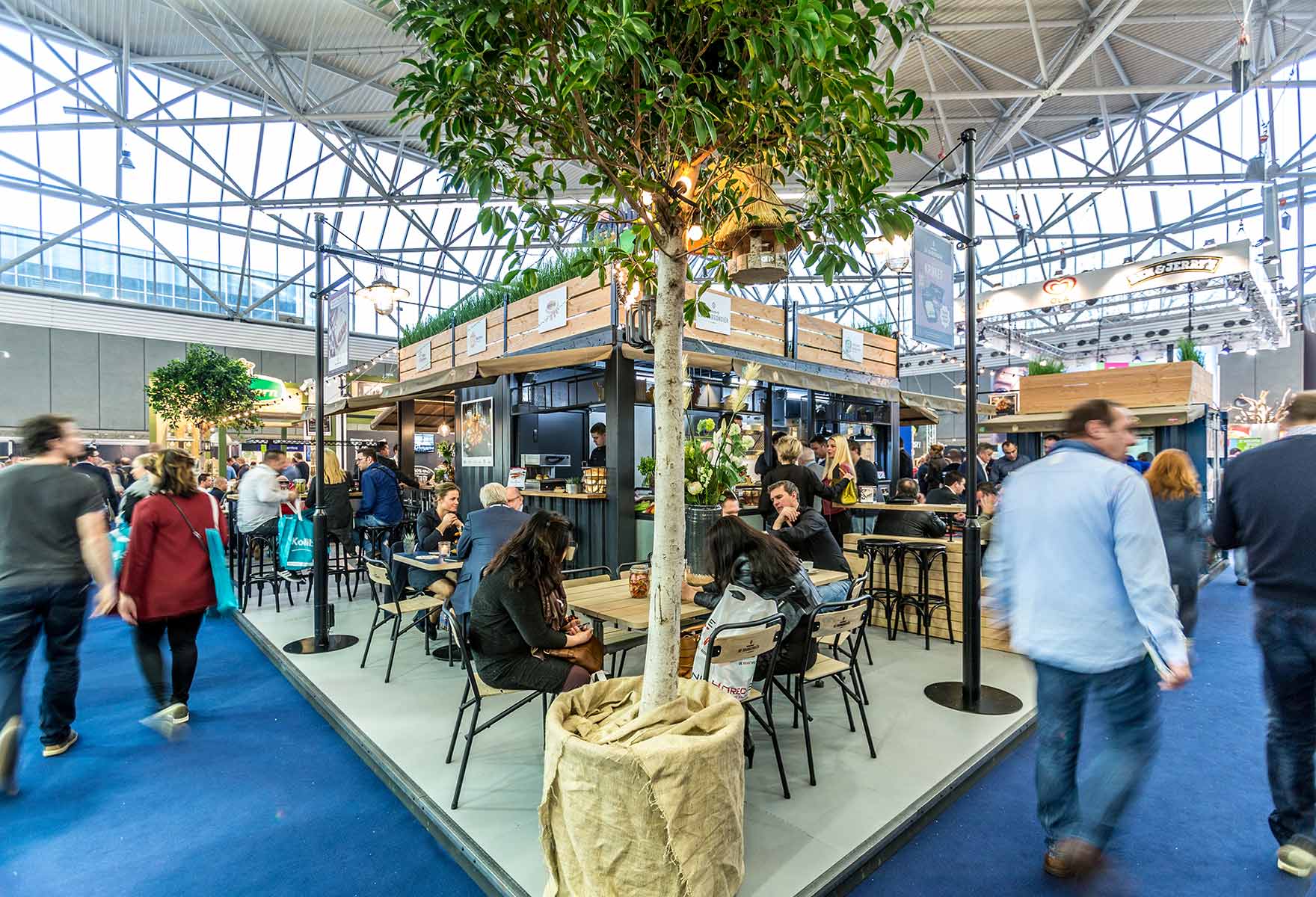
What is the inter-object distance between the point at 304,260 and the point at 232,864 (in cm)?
2076

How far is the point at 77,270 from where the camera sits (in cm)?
1597

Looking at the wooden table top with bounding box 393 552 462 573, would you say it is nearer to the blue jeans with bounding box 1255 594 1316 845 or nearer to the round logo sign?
the blue jeans with bounding box 1255 594 1316 845

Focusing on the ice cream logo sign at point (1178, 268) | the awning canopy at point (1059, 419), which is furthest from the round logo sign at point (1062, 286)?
the awning canopy at point (1059, 419)

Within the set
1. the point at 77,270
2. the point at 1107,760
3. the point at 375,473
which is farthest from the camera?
the point at 77,270

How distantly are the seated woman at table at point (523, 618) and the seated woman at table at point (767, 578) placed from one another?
0.76m

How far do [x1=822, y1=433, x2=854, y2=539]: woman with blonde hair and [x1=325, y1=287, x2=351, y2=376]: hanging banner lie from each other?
414 centimetres

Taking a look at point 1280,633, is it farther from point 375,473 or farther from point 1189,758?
point 375,473

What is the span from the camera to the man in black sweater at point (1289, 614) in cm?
217

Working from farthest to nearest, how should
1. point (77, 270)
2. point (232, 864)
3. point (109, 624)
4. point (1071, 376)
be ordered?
point (77, 270) < point (1071, 376) < point (109, 624) < point (232, 864)

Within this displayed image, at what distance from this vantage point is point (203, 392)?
41.3ft

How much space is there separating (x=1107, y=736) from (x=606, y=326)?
4.60m

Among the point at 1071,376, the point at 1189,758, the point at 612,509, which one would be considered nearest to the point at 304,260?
the point at 612,509

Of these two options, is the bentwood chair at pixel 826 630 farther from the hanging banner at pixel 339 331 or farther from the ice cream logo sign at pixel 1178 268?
the ice cream logo sign at pixel 1178 268

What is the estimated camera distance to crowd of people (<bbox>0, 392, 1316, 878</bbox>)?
1.99 metres
